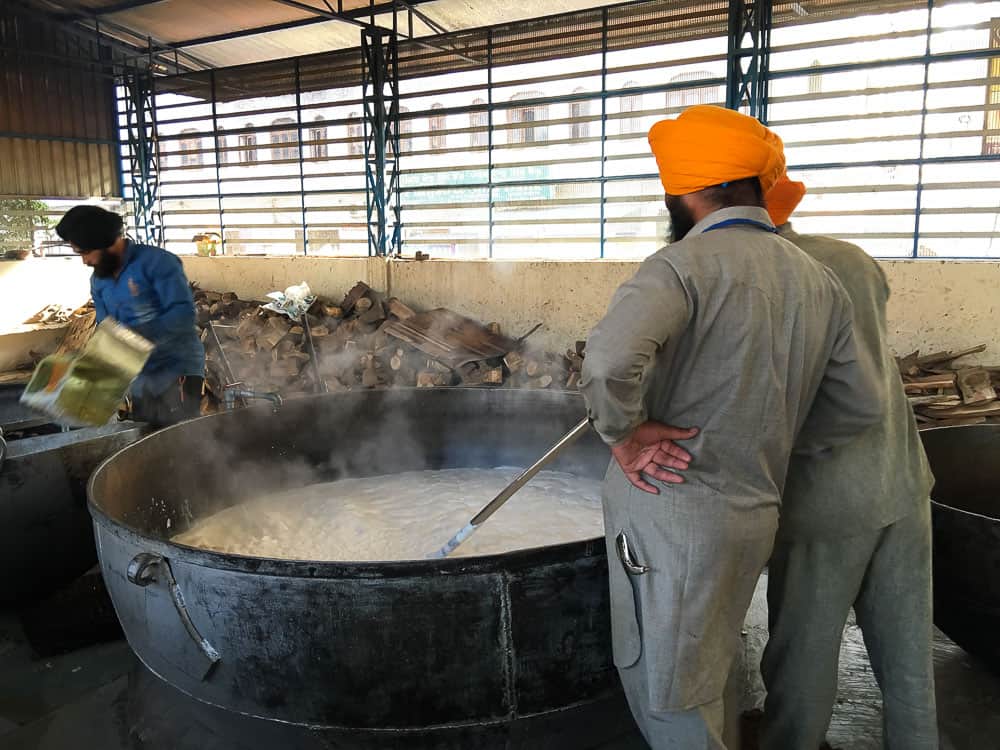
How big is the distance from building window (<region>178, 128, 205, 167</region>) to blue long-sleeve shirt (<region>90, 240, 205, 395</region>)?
7.88m

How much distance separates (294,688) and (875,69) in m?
6.18

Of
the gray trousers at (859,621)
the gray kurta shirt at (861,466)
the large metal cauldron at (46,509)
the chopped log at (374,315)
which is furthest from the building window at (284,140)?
the gray trousers at (859,621)

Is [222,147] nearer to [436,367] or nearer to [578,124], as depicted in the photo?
[578,124]

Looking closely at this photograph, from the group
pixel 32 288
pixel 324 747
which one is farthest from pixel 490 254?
pixel 324 747

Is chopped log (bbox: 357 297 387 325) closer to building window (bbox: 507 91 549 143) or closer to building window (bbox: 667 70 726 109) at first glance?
building window (bbox: 507 91 549 143)

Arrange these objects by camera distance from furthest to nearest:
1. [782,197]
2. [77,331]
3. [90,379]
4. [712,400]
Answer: [77,331], [90,379], [782,197], [712,400]

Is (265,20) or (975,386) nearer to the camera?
(975,386)

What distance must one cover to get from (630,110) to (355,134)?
3.36 meters

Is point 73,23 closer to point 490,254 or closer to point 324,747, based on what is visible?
point 490,254

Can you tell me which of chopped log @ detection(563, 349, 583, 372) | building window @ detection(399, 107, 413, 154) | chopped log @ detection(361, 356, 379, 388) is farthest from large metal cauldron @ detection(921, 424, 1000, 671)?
building window @ detection(399, 107, 413, 154)

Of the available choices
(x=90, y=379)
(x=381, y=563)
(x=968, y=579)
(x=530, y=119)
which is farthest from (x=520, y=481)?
(x=530, y=119)

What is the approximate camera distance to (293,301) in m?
6.32

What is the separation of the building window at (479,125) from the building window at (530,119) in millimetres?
274

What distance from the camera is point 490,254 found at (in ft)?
27.6
